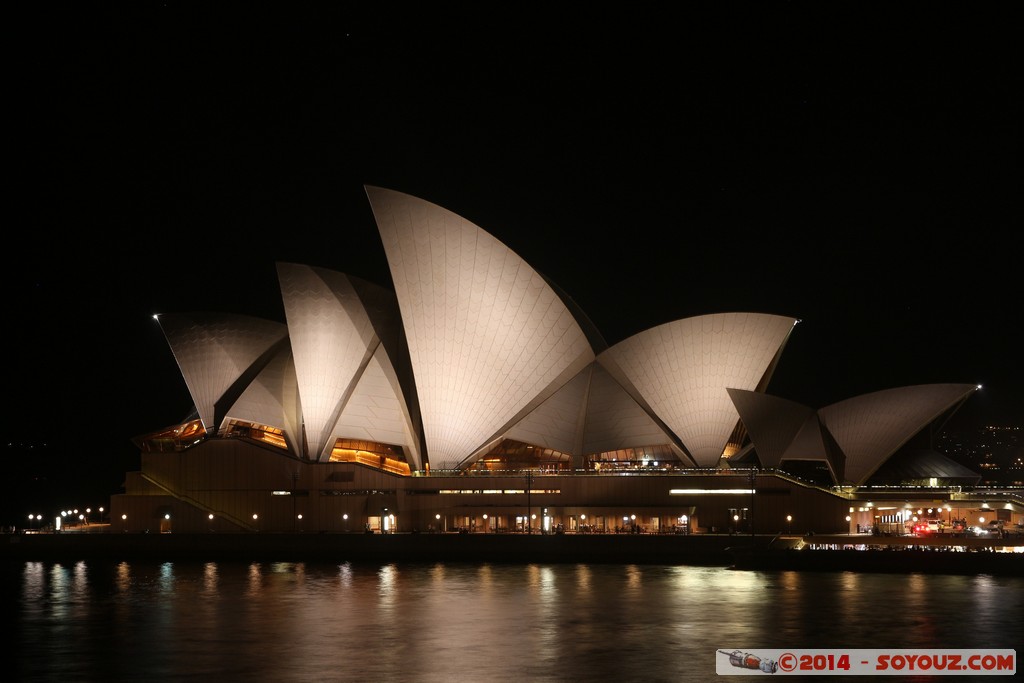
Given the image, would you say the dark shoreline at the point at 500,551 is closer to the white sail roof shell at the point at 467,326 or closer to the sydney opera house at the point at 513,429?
the sydney opera house at the point at 513,429

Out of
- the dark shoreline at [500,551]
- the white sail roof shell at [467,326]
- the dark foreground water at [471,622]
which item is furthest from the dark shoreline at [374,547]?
the white sail roof shell at [467,326]

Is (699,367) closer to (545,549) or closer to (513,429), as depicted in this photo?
(513,429)

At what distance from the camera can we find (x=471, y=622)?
27.6 metres

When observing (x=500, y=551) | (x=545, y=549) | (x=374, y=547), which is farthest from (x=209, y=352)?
(x=545, y=549)

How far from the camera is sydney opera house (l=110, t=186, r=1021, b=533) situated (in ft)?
164

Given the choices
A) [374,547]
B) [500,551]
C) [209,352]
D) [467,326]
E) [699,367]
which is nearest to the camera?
[500,551]

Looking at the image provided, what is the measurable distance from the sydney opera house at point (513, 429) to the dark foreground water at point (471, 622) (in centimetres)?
1070

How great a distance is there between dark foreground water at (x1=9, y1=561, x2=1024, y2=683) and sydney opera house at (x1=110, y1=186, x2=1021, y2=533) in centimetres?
1070

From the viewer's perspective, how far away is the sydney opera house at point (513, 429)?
50.0m

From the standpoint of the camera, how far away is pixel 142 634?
26.9 m

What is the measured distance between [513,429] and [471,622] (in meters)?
25.0

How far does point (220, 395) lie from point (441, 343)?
1324 centimetres

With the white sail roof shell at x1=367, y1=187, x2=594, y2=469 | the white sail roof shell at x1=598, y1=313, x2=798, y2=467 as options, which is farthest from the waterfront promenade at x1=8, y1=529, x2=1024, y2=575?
the white sail roof shell at x1=598, y1=313, x2=798, y2=467

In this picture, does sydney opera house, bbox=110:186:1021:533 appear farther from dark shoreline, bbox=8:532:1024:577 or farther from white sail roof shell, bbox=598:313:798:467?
dark shoreline, bbox=8:532:1024:577
